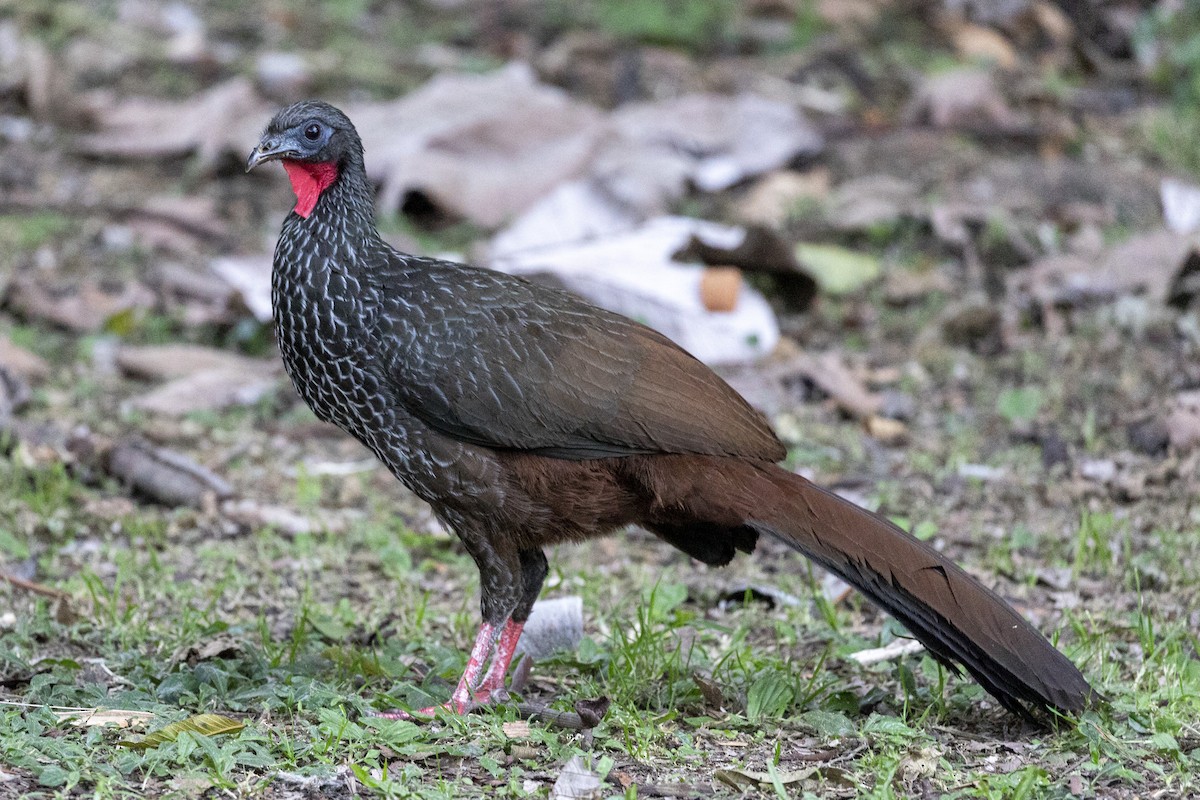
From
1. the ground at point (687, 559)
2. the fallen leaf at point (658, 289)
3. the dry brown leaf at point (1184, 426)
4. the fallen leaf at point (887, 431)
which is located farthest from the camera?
the fallen leaf at point (658, 289)

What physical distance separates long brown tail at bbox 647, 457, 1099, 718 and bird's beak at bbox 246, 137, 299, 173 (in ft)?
4.29

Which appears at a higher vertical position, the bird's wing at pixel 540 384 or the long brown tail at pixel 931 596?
Result: the bird's wing at pixel 540 384

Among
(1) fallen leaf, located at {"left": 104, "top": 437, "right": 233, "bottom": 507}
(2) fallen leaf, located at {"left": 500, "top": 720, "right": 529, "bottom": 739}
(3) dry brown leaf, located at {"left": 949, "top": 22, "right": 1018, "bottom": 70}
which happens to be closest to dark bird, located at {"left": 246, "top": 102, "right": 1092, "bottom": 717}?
(2) fallen leaf, located at {"left": 500, "top": 720, "right": 529, "bottom": 739}

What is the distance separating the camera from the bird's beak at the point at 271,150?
4020 mm

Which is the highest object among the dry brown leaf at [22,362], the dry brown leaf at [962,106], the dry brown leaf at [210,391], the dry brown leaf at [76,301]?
the dry brown leaf at [962,106]

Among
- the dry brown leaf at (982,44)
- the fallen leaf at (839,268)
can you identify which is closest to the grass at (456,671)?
Result: the fallen leaf at (839,268)

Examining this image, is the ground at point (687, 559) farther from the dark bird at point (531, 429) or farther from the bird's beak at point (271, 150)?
the bird's beak at point (271, 150)

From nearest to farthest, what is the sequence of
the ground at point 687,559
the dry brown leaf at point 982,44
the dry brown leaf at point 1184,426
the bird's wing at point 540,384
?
1. the ground at point 687,559
2. the bird's wing at point 540,384
3. the dry brown leaf at point 1184,426
4. the dry brown leaf at point 982,44

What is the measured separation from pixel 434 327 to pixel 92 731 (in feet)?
4.14

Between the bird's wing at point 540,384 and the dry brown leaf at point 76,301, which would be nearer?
the bird's wing at point 540,384

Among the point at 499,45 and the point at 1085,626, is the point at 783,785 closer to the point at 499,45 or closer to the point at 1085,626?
the point at 1085,626

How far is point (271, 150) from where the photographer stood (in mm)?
4035

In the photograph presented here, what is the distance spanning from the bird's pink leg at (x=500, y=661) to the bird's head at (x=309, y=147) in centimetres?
125

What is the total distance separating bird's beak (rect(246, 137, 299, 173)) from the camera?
4020mm
